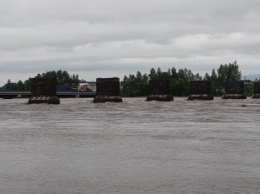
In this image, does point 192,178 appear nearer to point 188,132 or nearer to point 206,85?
point 188,132

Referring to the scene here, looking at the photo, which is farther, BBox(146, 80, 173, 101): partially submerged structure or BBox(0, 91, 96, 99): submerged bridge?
BBox(0, 91, 96, 99): submerged bridge

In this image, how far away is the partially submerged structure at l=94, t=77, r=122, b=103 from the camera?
92562 mm

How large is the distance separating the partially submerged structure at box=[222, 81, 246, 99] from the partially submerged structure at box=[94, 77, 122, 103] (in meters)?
40.9

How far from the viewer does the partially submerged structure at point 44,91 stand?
86.4 metres

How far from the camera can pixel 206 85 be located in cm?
11138

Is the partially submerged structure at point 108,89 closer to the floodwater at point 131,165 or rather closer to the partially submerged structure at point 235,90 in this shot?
the partially submerged structure at point 235,90

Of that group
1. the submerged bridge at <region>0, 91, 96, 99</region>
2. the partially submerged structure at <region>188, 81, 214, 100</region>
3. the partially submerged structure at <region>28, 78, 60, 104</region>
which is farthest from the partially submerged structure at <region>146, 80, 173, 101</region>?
the submerged bridge at <region>0, 91, 96, 99</region>

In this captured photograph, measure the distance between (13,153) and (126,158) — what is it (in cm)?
379

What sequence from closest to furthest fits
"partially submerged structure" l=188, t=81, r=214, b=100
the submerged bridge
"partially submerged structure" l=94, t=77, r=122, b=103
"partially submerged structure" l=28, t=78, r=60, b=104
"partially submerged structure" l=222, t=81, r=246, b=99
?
"partially submerged structure" l=28, t=78, r=60, b=104 < "partially submerged structure" l=94, t=77, r=122, b=103 < "partially submerged structure" l=188, t=81, r=214, b=100 < "partially submerged structure" l=222, t=81, r=246, b=99 < the submerged bridge

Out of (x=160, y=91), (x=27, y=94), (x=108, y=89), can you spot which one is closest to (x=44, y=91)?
(x=108, y=89)

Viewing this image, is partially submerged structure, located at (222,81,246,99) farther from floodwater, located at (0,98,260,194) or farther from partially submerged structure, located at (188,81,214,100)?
floodwater, located at (0,98,260,194)

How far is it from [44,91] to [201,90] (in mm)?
39533

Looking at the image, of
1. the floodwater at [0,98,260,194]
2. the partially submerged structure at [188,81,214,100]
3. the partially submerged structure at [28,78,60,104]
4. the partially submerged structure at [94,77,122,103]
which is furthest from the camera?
the partially submerged structure at [188,81,214,100]

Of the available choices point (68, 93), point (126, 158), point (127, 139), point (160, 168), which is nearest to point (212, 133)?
point (127, 139)
